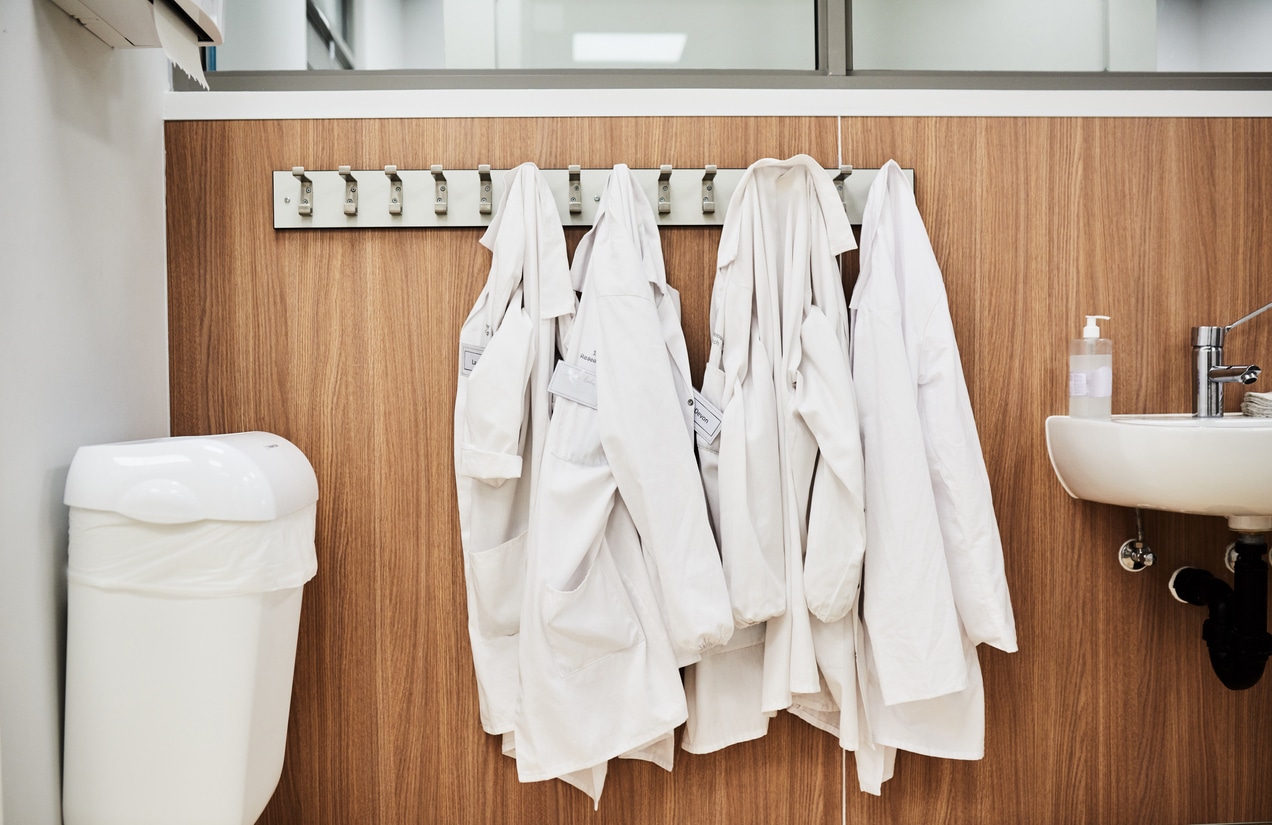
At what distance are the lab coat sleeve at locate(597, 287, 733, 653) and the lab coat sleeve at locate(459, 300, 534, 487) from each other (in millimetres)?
137

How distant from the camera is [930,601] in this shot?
3.66ft

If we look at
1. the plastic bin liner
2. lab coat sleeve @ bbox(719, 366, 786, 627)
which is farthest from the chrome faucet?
the plastic bin liner

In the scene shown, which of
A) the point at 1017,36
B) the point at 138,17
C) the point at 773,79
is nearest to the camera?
the point at 138,17

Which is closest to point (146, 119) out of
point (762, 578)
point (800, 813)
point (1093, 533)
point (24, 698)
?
point (24, 698)

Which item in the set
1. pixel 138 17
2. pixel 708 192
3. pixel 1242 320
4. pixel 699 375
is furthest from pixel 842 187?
pixel 138 17

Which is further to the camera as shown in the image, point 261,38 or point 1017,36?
point 1017,36

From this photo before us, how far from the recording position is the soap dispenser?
1.32m

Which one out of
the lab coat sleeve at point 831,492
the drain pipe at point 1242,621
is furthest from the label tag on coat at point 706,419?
the drain pipe at point 1242,621

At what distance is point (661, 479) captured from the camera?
109 centimetres

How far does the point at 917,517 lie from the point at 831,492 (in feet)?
0.47

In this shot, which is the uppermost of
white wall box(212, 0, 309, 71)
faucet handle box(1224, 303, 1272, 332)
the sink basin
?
white wall box(212, 0, 309, 71)

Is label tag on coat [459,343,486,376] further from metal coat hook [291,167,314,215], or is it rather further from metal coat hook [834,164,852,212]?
metal coat hook [834,164,852,212]

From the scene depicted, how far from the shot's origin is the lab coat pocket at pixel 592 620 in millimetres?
1084

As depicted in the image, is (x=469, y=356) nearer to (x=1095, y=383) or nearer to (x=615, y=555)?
(x=615, y=555)
